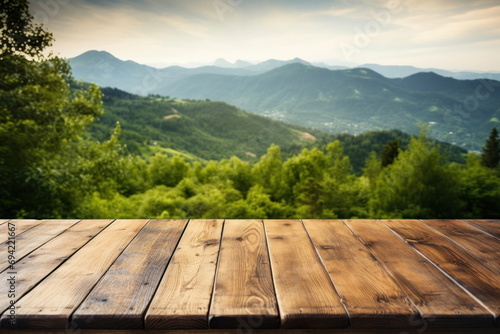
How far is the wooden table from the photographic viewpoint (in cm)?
94

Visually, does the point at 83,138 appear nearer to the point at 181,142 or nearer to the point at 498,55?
the point at 498,55

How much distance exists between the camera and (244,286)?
3.59ft

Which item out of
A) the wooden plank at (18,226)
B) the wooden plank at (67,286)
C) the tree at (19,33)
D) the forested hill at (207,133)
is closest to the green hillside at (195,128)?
the forested hill at (207,133)

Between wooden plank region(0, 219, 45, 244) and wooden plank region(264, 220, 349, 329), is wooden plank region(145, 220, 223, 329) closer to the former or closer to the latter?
wooden plank region(264, 220, 349, 329)

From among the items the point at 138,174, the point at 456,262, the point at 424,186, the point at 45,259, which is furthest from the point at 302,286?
the point at 138,174

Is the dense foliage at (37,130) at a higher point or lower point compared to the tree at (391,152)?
higher

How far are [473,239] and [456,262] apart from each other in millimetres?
403

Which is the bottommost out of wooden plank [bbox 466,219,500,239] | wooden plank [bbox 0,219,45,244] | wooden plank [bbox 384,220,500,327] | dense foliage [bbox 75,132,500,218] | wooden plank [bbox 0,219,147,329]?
dense foliage [bbox 75,132,500,218]

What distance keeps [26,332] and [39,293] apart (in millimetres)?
131

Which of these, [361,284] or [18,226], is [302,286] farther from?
[18,226]

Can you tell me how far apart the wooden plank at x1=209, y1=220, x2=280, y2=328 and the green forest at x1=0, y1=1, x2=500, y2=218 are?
737cm

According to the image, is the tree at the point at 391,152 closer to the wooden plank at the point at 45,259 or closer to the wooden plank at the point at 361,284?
the wooden plank at the point at 361,284

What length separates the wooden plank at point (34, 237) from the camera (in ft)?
4.52

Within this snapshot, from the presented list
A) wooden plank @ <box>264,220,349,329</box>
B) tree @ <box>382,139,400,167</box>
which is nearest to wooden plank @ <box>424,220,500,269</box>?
wooden plank @ <box>264,220,349,329</box>
